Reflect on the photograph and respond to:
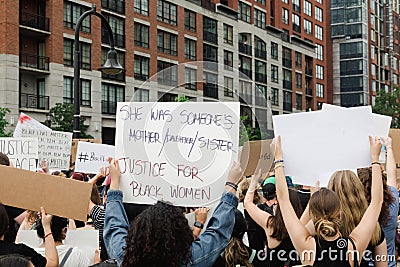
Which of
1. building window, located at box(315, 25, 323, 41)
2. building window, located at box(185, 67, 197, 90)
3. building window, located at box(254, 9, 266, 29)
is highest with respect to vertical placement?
building window, located at box(315, 25, 323, 41)

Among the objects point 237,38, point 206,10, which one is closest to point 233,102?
point 206,10

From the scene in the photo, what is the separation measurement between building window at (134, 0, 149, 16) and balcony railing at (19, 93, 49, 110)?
9.94m

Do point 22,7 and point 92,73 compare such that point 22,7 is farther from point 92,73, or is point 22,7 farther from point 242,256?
point 242,256

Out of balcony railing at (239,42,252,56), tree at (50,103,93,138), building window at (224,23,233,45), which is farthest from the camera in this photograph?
balcony railing at (239,42,252,56)

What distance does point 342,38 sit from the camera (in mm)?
72562

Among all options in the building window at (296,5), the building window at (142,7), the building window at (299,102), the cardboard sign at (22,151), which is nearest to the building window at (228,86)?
the cardboard sign at (22,151)

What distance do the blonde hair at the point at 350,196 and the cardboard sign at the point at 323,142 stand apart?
0.19 metres

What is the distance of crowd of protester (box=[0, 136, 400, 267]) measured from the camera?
2.93m

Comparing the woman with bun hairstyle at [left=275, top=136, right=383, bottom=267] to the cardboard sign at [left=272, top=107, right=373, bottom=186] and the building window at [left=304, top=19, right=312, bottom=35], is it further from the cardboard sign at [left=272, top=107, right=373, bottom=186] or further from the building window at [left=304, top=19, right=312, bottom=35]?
the building window at [left=304, top=19, right=312, bottom=35]

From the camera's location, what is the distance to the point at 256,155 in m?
3.67

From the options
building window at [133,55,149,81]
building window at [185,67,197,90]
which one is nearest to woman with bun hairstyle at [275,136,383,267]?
building window at [185,67,197,90]

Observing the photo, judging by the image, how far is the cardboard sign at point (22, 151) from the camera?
6977mm

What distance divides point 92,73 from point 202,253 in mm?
33945

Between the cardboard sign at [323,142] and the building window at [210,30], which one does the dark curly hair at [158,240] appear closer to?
the cardboard sign at [323,142]
